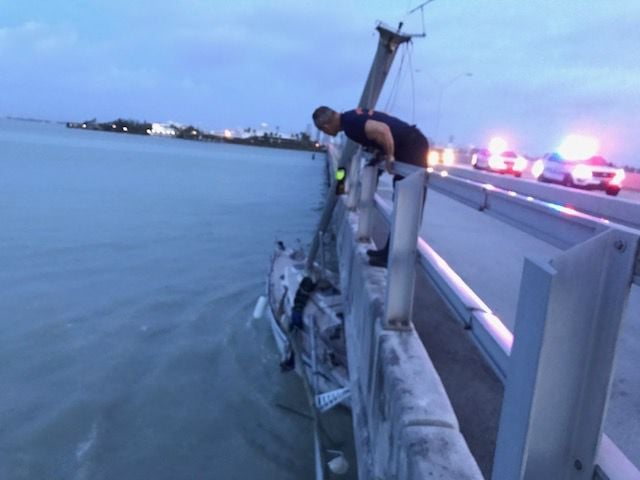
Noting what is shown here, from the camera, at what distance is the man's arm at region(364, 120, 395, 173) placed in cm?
493

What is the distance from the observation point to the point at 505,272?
686cm

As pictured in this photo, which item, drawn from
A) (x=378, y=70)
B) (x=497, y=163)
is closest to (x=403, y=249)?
(x=378, y=70)

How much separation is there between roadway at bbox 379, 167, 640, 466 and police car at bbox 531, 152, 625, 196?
9159 millimetres

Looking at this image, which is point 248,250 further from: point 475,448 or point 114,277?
point 475,448

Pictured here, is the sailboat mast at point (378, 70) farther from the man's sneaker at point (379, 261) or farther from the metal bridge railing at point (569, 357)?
the metal bridge railing at point (569, 357)

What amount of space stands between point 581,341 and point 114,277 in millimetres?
14860

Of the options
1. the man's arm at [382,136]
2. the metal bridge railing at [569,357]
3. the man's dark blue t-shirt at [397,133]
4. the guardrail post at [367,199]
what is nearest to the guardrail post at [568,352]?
the metal bridge railing at [569,357]

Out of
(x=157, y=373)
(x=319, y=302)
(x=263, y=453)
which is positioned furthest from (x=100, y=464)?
(x=319, y=302)

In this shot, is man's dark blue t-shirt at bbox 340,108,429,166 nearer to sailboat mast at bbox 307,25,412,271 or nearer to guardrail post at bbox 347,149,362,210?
guardrail post at bbox 347,149,362,210

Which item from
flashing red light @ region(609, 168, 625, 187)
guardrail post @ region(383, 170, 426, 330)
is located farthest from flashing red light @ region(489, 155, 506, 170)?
guardrail post @ region(383, 170, 426, 330)

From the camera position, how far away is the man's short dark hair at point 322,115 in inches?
216

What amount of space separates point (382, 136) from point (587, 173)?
18.3 m

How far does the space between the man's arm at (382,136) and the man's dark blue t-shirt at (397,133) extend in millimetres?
252

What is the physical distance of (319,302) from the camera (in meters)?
8.04
